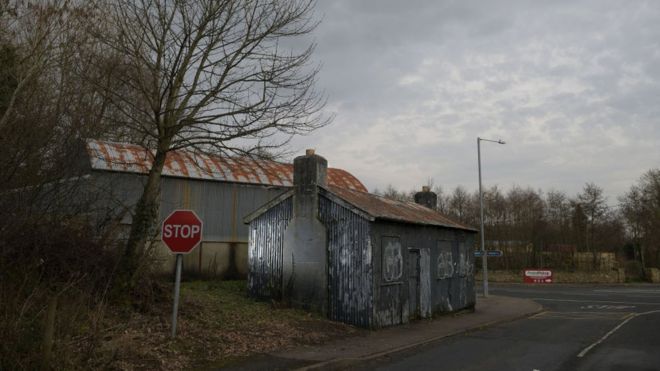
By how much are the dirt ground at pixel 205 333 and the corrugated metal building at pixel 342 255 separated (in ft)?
2.30

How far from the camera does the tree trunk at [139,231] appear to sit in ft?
37.5

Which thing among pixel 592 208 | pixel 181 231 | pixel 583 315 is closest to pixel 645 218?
pixel 592 208

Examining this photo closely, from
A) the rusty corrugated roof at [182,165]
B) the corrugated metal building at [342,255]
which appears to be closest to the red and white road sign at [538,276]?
the rusty corrugated roof at [182,165]

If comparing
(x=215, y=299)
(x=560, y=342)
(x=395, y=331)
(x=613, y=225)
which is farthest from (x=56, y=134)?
(x=613, y=225)

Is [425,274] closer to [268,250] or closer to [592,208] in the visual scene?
[268,250]

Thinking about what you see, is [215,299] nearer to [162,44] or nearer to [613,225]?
[162,44]

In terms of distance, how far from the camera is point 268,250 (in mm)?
16688

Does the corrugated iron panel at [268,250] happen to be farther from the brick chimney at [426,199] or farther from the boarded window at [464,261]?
the brick chimney at [426,199]

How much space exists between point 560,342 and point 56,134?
42.6 feet

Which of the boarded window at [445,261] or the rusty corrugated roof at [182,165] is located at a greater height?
the rusty corrugated roof at [182,165]

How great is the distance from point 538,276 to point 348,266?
3330 cm

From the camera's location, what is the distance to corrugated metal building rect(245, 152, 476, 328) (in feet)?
48.0

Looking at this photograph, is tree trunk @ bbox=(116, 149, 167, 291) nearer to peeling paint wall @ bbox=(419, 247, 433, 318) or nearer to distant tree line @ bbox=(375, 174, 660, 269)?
peeling paint wall @ bbox=(419, 247, 433, 318)

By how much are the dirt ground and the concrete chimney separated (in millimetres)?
625
